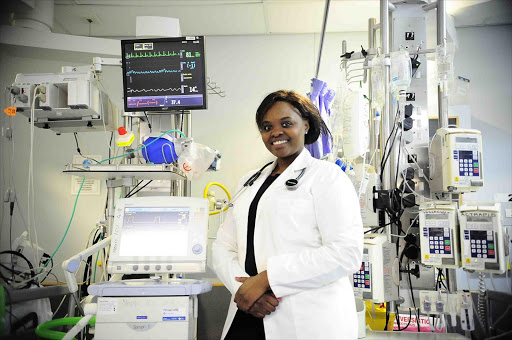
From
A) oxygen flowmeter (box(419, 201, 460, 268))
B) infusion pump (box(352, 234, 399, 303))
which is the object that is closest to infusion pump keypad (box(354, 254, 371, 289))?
infusion pump (box(352, 234, 399, 303))

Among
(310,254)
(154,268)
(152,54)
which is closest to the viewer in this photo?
(310,254)

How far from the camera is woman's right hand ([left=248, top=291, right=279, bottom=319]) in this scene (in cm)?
146

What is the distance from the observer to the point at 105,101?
2.40 m

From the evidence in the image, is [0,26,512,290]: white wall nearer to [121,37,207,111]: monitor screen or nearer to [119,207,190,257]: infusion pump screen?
[121,37,207,111]: monitor screen

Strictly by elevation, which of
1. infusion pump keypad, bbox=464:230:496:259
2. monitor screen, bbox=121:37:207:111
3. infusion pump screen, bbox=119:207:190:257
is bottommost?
infusion pump keypad, bbox=464:230:496:259

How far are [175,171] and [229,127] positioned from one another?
2.62 metres

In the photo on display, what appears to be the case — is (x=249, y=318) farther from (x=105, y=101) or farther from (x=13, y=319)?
(x=105, y=101)

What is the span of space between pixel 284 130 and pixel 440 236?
127 centimetres

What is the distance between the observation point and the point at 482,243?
7.45ft

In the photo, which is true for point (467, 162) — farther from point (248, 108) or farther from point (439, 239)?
point (248, 108)

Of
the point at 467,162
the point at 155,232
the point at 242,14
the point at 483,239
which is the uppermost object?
the point at 242,14

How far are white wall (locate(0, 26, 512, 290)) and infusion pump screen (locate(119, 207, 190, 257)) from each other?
8.38 feet

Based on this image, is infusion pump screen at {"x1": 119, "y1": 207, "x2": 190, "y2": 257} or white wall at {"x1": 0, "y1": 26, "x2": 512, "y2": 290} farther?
white wall at {"x1": 0, "y1": 26, "x2": 512, "y2": 290}

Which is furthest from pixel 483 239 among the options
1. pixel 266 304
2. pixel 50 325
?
pixel 50 325
